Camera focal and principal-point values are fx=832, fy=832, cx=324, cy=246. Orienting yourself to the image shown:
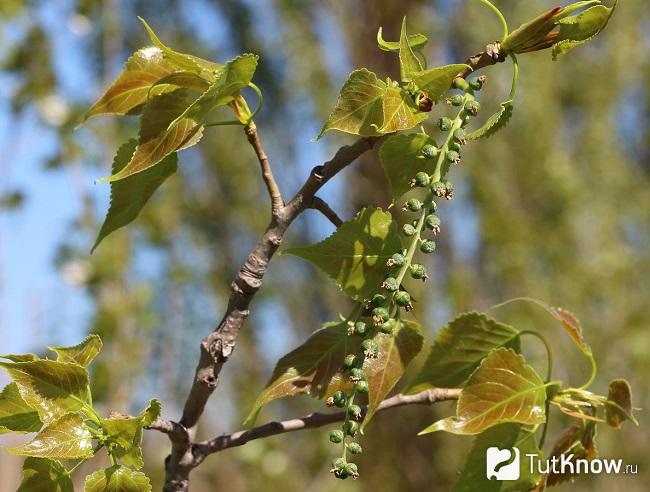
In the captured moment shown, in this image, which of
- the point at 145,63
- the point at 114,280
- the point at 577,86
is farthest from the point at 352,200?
the point at 577,86

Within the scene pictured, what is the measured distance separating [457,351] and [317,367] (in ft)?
0.26

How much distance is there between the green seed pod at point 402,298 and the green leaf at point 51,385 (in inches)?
5.1

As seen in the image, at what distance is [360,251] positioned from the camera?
1.22 feet

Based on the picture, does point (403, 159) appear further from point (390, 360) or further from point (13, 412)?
point (13, 412)

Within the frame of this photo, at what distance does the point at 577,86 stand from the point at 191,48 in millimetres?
2212

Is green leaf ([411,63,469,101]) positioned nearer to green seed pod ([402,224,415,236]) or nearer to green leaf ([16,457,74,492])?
green seed pod ([402,224,415,236])

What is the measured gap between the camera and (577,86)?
14.8 feet

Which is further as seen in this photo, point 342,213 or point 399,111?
point 342,213

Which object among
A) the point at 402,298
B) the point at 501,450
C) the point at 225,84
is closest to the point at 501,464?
the point at 501,450

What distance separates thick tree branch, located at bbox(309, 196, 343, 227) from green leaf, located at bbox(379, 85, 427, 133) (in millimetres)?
60

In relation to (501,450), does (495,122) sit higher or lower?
higher

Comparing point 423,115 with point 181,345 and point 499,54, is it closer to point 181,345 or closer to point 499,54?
point 499,54

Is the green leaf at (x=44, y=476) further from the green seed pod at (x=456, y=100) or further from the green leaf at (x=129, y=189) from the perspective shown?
the green seed pod at (x=456, y=100)

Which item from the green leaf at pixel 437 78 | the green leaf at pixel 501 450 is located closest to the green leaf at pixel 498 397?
the green leaf at pixel 501 450
